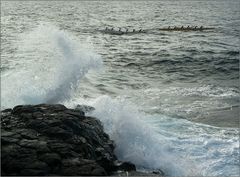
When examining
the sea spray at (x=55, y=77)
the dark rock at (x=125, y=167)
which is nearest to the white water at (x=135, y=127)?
the sea spray at (x=55, y=77)

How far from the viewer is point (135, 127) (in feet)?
47.1

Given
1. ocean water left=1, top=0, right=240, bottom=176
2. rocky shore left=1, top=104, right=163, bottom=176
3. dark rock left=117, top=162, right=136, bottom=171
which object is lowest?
ocean water left=1, top=0, right=240, bottom=176

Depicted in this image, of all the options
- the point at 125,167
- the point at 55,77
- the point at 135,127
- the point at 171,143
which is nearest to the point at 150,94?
the point at 55,77

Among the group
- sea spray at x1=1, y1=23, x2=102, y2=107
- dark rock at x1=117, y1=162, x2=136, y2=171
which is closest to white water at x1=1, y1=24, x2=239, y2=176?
sea spray at x1=1, y1=23, x2=102, y2=107

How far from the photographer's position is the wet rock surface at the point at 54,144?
9.27 meters

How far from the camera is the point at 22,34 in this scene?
52688 mm

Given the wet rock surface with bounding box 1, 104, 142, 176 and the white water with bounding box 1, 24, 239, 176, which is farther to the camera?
the white water with bounding box 1, 24, 239, 176

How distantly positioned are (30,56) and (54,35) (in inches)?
521

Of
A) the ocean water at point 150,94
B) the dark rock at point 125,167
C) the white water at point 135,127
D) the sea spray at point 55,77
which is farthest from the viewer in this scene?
→ the sea spray at point 55,77

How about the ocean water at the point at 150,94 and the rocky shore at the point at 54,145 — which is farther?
the ocean water at the point at 150,94

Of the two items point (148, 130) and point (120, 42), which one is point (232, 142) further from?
point (120, 42)

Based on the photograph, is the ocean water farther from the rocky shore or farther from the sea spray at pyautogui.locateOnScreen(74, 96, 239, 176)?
the rocky shore

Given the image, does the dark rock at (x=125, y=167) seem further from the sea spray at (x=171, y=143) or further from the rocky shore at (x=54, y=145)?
the sea spray at (x=171, y=143)

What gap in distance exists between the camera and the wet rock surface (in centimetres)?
927
